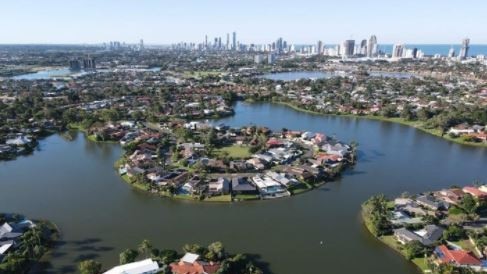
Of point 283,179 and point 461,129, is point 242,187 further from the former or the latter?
point 461,129

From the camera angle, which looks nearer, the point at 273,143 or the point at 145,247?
the point at 145,247

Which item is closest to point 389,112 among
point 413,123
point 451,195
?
point 413,123

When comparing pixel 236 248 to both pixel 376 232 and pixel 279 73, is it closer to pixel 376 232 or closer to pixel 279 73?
pixel 376 232

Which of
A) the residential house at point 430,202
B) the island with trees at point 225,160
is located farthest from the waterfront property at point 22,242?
the residential house at point 430,202

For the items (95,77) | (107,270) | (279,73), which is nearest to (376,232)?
(107,270)

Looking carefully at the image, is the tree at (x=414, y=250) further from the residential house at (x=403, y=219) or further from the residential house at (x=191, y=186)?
the residential house at (x=191, y=186)

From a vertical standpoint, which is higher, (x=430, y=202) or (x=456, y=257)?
(x=430, y=202)
